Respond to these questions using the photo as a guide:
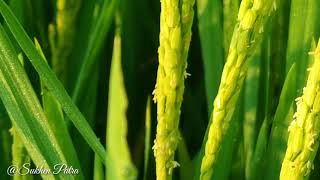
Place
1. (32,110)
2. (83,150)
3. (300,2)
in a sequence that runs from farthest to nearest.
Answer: (83,150) < (300,2) < (32,110)

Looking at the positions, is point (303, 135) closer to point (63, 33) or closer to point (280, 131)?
point (280, 131)

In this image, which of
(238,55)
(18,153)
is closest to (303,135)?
(238,55)

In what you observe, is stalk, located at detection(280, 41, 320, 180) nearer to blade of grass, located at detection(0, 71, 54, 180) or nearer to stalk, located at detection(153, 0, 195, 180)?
stalk, located at detection(153, 0, 195, 180)

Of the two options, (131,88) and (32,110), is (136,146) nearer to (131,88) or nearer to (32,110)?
(131,88)

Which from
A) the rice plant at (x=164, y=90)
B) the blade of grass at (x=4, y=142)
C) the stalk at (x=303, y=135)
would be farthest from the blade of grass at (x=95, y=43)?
the stalk at (x=303, y=135)

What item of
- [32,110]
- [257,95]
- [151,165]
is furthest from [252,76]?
[32,110]

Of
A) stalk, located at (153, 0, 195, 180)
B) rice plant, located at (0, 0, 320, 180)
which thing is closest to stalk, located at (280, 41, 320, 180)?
rice plant, located at (0, 0, 320, 180)

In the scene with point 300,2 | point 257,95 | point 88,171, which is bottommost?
point 88,171
